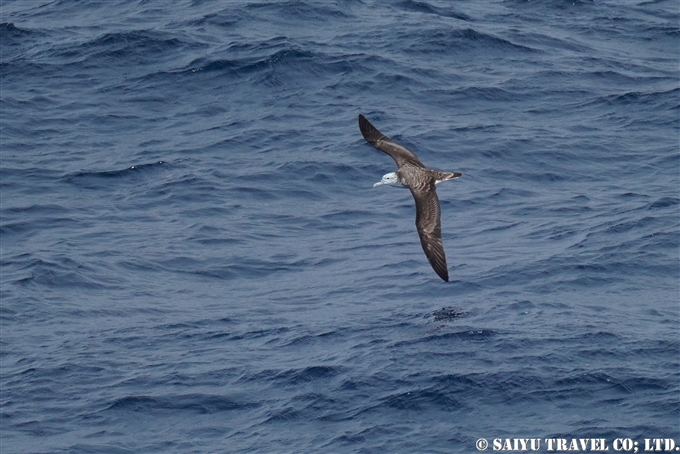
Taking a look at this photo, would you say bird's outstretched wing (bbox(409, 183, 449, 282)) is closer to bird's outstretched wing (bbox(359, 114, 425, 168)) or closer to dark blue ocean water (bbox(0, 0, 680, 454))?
bird's outstretched wing (bbox(359, 114, 425, 168))

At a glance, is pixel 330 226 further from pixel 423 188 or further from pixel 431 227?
pixel 431 227

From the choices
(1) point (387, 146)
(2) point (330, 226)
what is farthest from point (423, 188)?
(2) point (330, 226)

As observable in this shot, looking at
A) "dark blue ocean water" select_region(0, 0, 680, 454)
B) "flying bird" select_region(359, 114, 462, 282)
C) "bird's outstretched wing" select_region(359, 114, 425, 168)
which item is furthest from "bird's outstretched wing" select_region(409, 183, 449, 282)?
"dark blue ocean water" select_region(0, 0, 680, 454)

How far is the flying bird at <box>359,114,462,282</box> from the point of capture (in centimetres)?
1783

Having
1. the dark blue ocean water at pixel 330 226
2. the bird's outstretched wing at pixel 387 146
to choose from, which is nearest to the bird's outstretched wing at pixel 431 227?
the bird's outstretched wing at pixel 387 146

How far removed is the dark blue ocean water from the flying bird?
1.38 metres

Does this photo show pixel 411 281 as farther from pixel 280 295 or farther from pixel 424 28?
pixel 424 28

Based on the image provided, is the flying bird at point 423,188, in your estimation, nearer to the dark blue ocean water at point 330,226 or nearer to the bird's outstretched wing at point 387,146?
the bird's outstretched wing at point 387,146

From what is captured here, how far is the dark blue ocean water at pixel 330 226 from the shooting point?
56.5 ft

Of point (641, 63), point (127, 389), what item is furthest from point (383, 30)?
point (127, 389)

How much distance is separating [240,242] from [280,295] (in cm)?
193

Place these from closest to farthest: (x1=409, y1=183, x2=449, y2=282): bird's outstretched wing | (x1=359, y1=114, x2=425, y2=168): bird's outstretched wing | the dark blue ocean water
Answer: the dark blue ocean water → (x1=409, y1=183, x2=449, y2=282): bird's outstretched wing → (x1=359, y1=114, x2=425, y2=168): bird's outstretched wing

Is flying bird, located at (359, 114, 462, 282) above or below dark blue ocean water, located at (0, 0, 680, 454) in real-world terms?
above

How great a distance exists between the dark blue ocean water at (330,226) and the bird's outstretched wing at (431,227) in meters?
1.30
